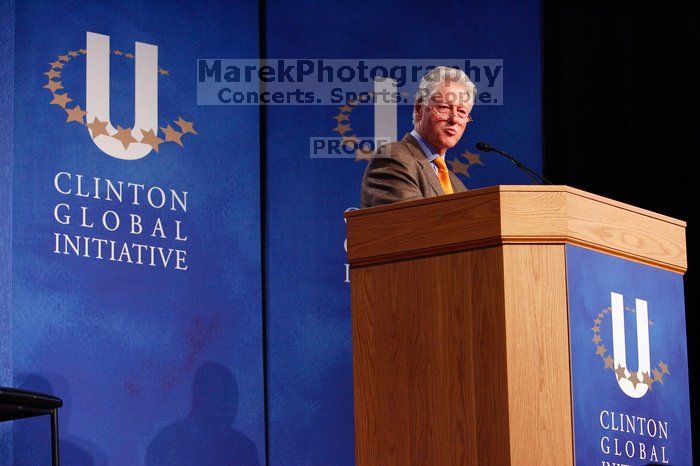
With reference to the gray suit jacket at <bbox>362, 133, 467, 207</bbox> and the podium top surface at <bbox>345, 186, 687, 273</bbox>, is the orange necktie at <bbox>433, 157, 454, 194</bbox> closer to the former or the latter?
the gray suit jacket at <bbox>362, 133, 467, 207</bbox>

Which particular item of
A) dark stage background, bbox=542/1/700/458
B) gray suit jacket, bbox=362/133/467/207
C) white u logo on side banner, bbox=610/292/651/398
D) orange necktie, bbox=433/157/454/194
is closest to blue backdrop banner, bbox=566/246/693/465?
white u logo on side banner, bbox=610/292/651/398

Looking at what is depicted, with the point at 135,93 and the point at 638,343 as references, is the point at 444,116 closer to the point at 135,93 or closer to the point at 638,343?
the point at 638,343

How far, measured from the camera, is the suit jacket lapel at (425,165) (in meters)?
3.40

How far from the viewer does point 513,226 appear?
265 centimetres

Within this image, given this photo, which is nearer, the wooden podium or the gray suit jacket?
the wooden podium

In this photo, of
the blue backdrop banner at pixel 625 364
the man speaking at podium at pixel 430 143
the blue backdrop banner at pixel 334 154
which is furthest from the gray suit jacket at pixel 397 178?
the blue backdrop banner at pixel 334 154

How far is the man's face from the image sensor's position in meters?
3.58

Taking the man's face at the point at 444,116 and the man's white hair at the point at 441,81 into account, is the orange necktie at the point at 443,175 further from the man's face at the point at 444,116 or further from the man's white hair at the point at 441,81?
the man's white hair at the point at 441,81

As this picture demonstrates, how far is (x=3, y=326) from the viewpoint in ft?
12.8

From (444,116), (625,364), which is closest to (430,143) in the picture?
(444,116)

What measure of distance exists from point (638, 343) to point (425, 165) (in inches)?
37.4

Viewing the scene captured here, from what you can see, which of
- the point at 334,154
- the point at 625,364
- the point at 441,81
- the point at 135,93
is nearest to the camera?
the point at 625,364

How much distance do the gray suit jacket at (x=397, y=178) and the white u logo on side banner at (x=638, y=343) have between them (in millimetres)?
726

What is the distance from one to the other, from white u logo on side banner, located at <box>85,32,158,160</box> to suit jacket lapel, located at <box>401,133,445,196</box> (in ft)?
4.34
